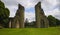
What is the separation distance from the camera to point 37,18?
1189 inches

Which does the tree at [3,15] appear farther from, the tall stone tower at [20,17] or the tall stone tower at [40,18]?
the tall stone tower at [40,18]

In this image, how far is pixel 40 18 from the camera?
99.2 ft

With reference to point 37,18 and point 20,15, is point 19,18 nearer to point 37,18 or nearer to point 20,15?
point 20,15

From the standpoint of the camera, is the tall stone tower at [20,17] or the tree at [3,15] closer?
the tall stone tower at [20,17]

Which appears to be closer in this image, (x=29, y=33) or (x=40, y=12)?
(x=29, y=33)

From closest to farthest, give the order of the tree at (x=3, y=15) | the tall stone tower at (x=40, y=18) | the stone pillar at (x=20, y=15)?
the tall stone tower at (x=40, y=18) → the stone pillar at (x=20, y=15) → the tree at (x=3, y=15)

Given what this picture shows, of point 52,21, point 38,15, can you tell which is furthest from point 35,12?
point 52,21

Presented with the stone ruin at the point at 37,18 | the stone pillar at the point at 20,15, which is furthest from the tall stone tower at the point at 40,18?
the stone pillar at the point at 20,15

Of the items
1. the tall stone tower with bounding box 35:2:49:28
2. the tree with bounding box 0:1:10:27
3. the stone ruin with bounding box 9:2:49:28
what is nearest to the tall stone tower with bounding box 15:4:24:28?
the stone ruin with bounding box 9:2:49:28

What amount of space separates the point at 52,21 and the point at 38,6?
31.1 m

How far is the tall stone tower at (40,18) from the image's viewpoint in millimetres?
29844

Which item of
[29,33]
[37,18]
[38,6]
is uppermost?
[38,6]

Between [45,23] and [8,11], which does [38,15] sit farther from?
[8,11]

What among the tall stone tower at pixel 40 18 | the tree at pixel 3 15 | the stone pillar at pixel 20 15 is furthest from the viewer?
the tree at pixel 3 15
